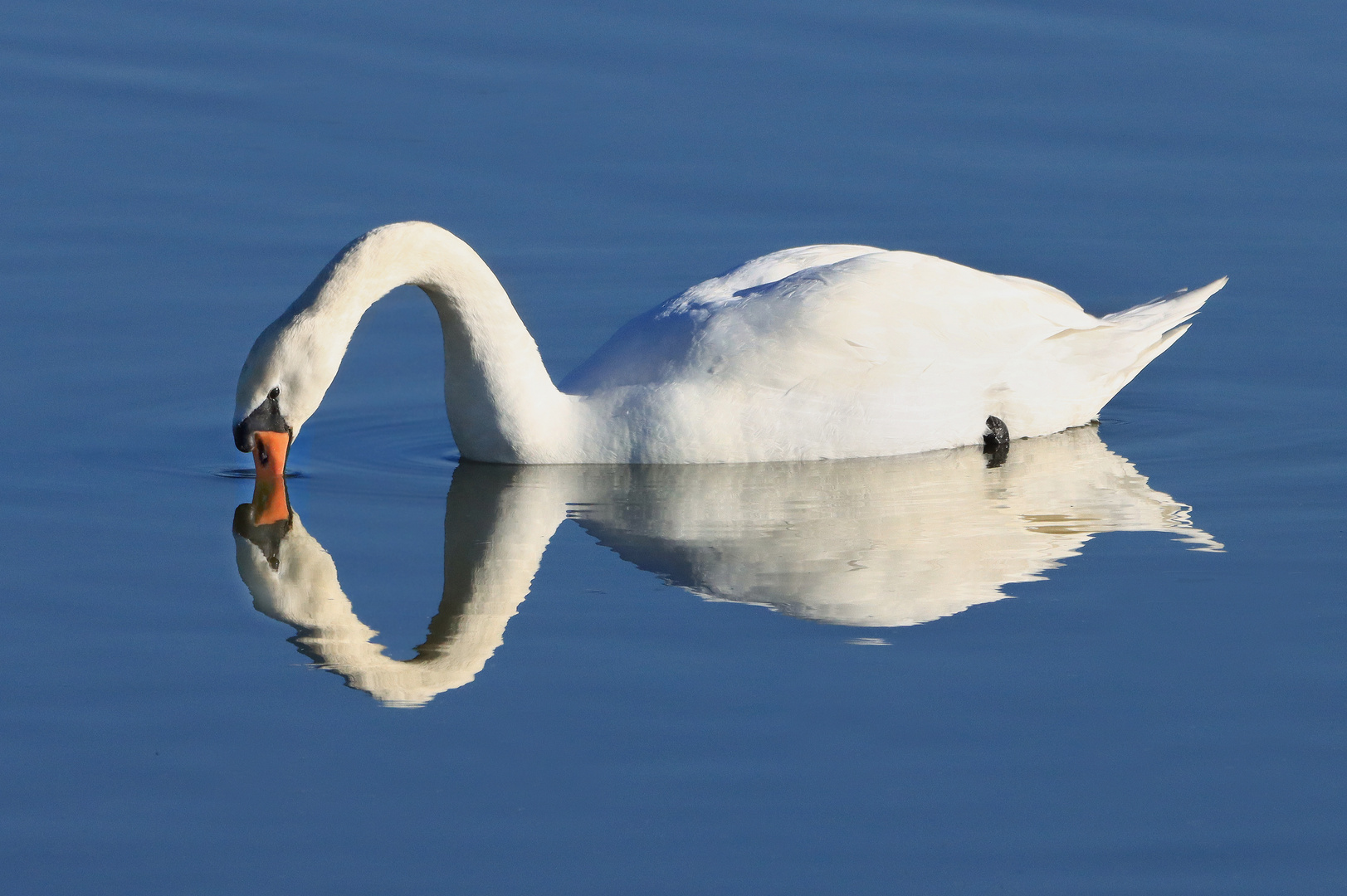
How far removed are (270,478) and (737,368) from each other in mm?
2217

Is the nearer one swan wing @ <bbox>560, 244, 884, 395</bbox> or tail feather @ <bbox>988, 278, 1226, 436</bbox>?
swan wing @ <bbox>560, 244, 884, 395</bbox>

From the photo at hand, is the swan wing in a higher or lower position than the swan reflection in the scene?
higher

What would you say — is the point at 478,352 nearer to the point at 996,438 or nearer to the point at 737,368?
the point at 737,368

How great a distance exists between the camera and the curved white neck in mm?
9430

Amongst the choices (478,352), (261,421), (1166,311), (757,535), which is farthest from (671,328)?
(1166,311)

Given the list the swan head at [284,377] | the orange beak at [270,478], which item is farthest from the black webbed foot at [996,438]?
the orange beak at [270,478]

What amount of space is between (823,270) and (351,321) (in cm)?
236

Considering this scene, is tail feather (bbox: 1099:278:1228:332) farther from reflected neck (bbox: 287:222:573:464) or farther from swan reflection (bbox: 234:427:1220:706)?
reflected neck (bbox: 287:222:573:464)

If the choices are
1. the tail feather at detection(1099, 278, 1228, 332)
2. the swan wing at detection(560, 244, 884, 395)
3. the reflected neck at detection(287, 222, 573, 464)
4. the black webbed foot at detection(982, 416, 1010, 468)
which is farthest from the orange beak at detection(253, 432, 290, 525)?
the tail feather at detection(1099, 278, 1228, 332)

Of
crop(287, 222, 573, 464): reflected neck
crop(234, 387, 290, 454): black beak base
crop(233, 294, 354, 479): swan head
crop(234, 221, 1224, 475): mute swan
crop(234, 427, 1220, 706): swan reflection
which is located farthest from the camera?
crop(234, 221, 1224, 475): mute swan

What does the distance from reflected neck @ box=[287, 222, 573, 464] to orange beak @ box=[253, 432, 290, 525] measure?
24.2 inches

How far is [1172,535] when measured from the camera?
9.09 metres

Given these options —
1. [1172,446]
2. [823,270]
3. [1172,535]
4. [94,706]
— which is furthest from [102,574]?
[1172,446]

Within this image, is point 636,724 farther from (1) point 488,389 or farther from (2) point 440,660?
(1) point 488,389
